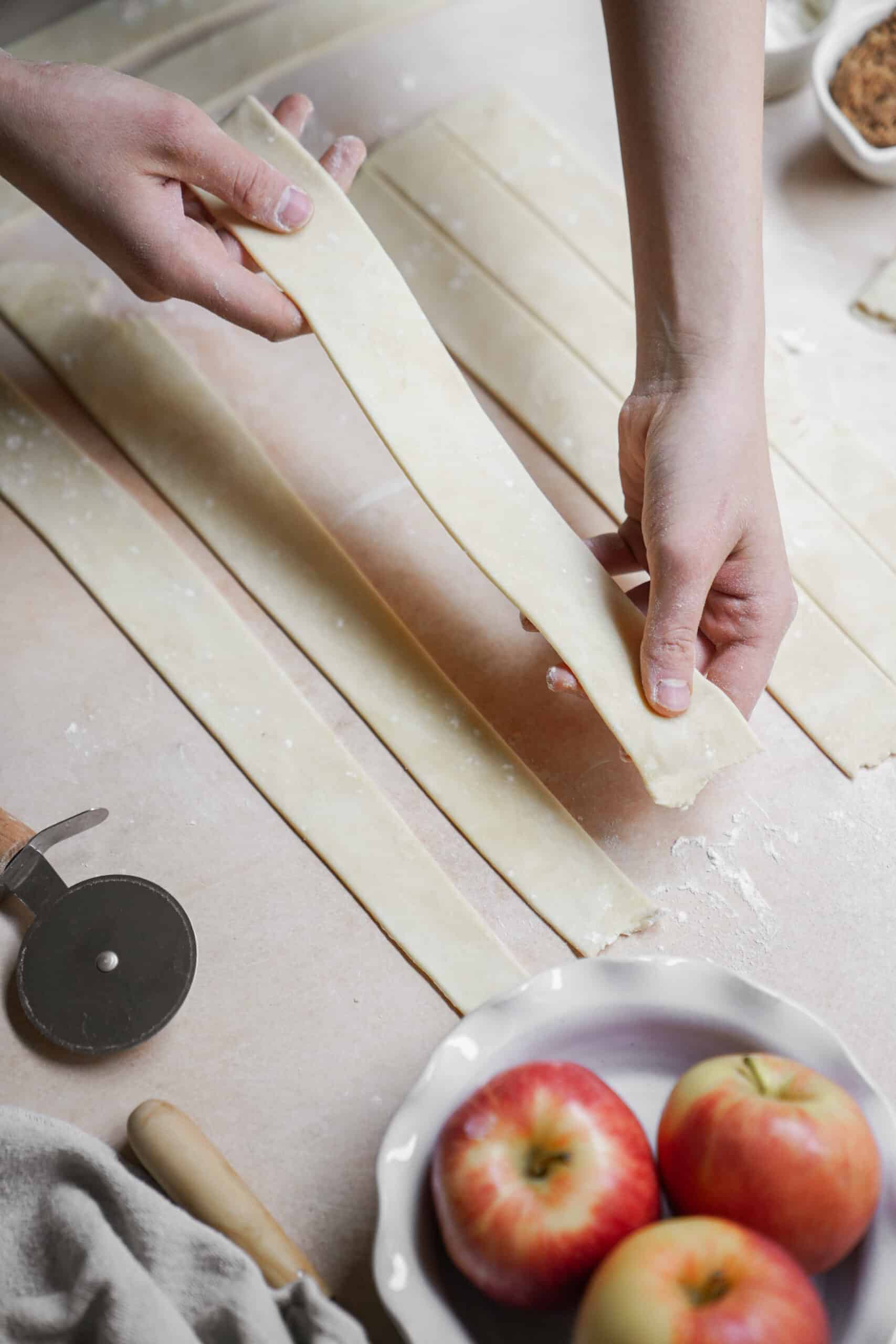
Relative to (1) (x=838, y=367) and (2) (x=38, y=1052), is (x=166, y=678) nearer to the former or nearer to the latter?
(2) (x=38, y=1052)

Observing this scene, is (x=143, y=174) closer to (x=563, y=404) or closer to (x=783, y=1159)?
(x=563, y=404)

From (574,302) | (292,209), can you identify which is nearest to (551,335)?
(574,302)

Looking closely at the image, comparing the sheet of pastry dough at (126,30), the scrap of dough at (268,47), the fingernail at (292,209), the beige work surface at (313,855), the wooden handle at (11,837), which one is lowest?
the beige work surface at (313,855)

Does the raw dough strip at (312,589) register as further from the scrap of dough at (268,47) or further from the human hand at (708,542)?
the scrap of dough at (268,47)

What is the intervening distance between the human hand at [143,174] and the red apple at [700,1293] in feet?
3.04

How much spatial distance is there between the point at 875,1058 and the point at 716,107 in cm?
94

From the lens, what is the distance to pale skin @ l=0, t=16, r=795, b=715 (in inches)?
43.0

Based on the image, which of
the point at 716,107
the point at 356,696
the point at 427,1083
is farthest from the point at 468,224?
the point at 427,1083

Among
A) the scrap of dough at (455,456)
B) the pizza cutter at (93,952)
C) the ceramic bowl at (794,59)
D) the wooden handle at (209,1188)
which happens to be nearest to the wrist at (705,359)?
the scrap of dough at (455,456)

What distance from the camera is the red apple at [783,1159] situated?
76cm

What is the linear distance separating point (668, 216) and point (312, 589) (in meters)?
0.54

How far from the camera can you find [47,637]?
1.22 metres

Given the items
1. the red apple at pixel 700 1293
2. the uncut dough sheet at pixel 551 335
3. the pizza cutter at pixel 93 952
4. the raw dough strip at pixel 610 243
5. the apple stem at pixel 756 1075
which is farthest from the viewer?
the raw dough strip at pixel 610 243

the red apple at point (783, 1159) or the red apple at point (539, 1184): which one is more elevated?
the red apple at point (539, 1184)
